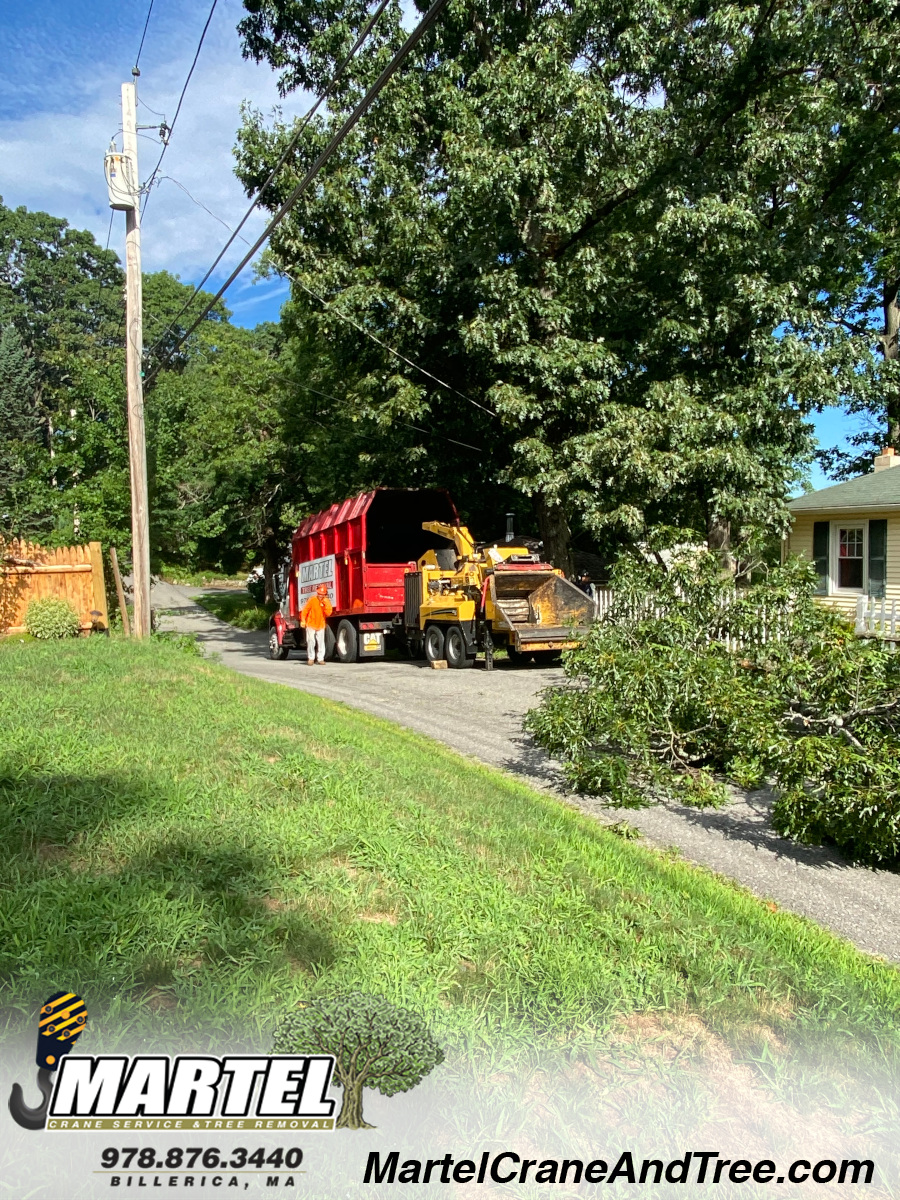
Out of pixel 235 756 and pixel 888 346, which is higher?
pixel 888 346

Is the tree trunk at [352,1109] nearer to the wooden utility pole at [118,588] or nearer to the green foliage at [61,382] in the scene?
the wooden utility pole at [118,588]

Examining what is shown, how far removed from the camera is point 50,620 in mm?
16031

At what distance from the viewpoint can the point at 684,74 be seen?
16953 millimetres

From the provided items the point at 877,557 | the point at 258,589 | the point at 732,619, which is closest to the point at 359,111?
the point at 732,619

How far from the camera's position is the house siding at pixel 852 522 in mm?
20062

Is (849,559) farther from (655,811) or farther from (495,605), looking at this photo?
(655,811)

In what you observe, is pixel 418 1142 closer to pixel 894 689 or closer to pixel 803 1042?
pixel 803 1042

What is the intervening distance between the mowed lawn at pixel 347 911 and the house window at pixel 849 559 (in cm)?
1736

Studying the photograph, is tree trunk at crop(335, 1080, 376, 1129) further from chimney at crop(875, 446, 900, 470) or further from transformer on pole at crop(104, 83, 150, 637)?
chimney at crop(875, 446, 900, 470)

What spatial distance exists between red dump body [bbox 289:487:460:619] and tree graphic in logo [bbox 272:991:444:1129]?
52.9 feet

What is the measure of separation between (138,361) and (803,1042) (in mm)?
14463

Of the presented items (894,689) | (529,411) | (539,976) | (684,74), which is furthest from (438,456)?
(539,976)

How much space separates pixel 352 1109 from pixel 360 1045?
201 mm

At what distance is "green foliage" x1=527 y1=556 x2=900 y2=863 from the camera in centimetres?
588
